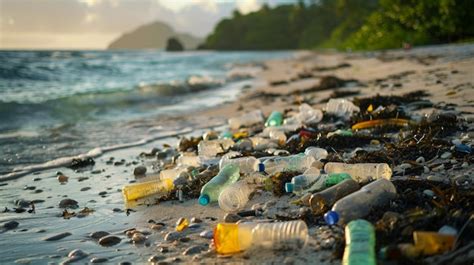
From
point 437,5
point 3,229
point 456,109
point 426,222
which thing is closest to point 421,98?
point 456,109

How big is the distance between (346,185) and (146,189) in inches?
62.2

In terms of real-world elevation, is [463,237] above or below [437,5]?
below

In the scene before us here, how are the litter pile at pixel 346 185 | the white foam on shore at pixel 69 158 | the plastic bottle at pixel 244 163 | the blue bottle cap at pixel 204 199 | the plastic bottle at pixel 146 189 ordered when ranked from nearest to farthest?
the litter pile at pixel 346 185
the blue bottle cap at pixel 204 199
the plastic bottle at pixel 146 189
the plastic bottle at pixel 244 163
the white foam on shore at pixel 69 158

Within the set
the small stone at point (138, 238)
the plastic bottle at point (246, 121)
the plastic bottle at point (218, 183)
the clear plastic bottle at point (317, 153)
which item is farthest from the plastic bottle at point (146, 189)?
the plastic bottle at point (246, 121)

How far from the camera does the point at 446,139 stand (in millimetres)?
3438

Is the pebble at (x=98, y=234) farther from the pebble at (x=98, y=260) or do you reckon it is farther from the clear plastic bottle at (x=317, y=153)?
the clear plastic bottle at (x=317, y=153)

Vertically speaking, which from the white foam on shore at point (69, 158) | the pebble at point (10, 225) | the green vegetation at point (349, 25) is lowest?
the pebble at point (10, 225)

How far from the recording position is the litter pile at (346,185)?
1879 mm

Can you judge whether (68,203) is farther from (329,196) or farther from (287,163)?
(329,196)

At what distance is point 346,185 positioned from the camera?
Result: 2.45m

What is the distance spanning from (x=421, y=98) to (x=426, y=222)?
3.87 meters

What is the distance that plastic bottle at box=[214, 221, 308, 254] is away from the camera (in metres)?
2.12

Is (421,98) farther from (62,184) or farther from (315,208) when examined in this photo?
(62,184)

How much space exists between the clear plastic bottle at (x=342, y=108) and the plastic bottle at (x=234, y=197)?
104 inches
